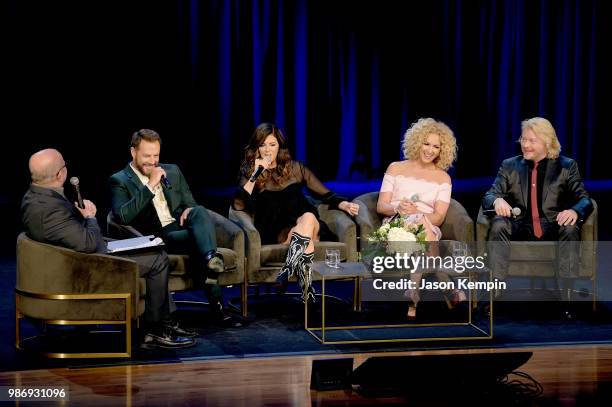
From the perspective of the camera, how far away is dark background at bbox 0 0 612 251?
10844mm

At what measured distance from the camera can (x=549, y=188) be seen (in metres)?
6.38

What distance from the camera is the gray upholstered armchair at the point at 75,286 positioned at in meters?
4.90

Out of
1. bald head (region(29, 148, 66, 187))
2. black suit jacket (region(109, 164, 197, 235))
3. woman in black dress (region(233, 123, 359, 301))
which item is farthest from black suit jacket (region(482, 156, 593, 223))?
bald head (region(29, 148, 66, 187))

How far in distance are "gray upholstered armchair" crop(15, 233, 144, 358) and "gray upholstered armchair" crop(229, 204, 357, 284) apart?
104cm

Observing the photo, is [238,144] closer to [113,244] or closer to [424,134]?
[424,134]

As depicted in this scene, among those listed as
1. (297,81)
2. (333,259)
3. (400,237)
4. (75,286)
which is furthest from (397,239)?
(297,81)

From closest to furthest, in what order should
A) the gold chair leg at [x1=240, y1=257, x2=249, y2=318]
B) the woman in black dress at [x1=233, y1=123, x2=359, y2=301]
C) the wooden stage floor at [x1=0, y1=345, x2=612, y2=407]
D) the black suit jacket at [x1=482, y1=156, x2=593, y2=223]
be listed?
the wooden stage floor at [x1=0, y1=345, x2=612, y2=407], the gold chair leg at [x1=240, y1=257, x2=249, y2=318], the woman in black dress at [x1=233, y1=123, x2=359, y2=301], the black suit jacket at [x1=482, y1=156, x2=593, y2=223]

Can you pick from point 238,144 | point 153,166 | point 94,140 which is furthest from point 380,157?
point 153,166

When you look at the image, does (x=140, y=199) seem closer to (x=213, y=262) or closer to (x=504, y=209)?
(x=213, y=262)

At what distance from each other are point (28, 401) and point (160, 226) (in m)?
1.85

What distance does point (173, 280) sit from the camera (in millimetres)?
5613

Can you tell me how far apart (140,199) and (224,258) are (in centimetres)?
59

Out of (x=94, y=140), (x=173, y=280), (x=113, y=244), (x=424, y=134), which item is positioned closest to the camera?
(x=113, y=244)

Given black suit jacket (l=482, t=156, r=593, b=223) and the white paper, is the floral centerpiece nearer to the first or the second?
black suit jacket (l=482, t=156, r=593, b=223)
